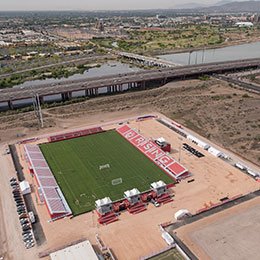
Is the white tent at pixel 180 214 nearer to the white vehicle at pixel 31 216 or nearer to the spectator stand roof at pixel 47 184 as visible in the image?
the spectator stand roof at pixel 47 184

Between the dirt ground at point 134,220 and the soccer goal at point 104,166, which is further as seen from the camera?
the soccer goal at point 104,166

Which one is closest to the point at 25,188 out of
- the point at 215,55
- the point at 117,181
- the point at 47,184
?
the point at 47,184

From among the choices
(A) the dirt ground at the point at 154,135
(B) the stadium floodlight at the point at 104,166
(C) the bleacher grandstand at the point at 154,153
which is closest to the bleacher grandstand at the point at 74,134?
(A) the dirt ground at the point at 154,135

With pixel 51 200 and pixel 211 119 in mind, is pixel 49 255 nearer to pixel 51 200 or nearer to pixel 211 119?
pixel 51 200

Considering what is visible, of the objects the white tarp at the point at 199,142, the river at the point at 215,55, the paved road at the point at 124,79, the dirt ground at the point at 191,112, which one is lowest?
the river at the point at 215,55

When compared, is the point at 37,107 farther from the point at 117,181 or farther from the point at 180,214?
the point at 180,214

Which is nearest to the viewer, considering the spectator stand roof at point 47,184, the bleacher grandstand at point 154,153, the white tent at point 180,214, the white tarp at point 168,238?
the white tarp at point 168,238

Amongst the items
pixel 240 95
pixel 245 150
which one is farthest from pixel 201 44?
pixel 245 150

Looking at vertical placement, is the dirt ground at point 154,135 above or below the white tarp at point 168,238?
below
